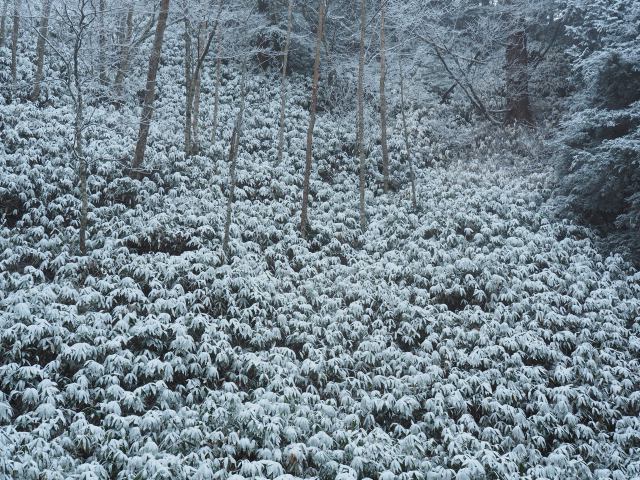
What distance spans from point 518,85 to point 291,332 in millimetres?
17059

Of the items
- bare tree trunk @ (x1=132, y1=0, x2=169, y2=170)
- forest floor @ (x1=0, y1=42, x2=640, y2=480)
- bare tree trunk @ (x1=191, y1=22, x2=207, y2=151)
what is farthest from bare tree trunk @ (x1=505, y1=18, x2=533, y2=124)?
bare tree trunk @ (x1=132, y1=0, x2=169, y2=170)

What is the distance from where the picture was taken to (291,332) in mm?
11320

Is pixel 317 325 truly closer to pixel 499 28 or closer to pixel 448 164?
pixel 448 164

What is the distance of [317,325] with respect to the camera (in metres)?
11.5

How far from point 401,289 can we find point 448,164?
890 centimetres

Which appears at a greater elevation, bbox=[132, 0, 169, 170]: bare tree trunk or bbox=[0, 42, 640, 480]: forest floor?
bbox=[132, 0, 169, 170]: bare tree trunk

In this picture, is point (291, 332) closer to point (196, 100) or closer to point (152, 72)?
point (152, 72)

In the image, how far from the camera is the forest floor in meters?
8.20

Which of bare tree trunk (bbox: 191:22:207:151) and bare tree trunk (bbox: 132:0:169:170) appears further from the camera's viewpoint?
bare tree trunk (bbox: 191:22:207:151)

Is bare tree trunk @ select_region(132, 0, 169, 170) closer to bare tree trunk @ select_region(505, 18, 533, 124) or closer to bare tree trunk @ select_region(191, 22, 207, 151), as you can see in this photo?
bare tree trunk @ select_region(191, 22, 207, 151)

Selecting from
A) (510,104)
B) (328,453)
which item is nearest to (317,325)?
(328,453)

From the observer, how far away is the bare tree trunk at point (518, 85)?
A: 21328 millimetres

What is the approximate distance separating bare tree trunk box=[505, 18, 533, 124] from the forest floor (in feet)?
20.2

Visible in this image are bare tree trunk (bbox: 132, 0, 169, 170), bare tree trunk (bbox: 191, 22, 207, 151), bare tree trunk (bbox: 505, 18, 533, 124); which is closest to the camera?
bare tree trunk (bbox: 132, 0, 169, 170)
